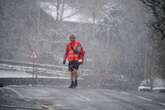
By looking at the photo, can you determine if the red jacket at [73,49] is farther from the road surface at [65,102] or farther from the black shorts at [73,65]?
the road surface at [65,102]

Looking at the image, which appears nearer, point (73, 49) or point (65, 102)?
point (65, 102)

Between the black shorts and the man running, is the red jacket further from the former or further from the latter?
the black shorts

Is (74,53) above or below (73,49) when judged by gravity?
below

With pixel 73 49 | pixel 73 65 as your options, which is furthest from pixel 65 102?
pixel 73 65

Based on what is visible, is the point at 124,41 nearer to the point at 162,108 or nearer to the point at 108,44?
the point at 108,44

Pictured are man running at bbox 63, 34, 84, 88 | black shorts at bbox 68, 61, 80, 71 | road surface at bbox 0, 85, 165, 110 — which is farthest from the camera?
black shorts at bbox 68, 61, 80, 71

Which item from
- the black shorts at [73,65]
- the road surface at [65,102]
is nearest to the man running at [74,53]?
the black shorts at [73,65]

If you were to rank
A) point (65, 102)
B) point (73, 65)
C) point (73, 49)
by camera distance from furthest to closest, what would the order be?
point (73, 65)
point (73, 49)
point (65, 102)

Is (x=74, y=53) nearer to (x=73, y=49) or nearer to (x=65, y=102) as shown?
(x=73, y=49)

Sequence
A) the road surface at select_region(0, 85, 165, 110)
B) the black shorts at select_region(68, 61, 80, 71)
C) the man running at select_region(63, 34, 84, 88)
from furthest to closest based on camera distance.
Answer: the black shorts at select_region(68, 61, 80, 71) → the man running at select_region(63, 34, 84, 88) → the road surface at select_region(0, 85, 165, 110)

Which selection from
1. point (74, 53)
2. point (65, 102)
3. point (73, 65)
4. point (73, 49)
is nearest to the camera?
point (65, 102)

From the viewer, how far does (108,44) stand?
4188cm

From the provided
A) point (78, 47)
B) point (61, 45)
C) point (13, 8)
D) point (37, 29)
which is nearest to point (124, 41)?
point (61, 45)

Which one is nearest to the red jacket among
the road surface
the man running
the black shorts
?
the man running
